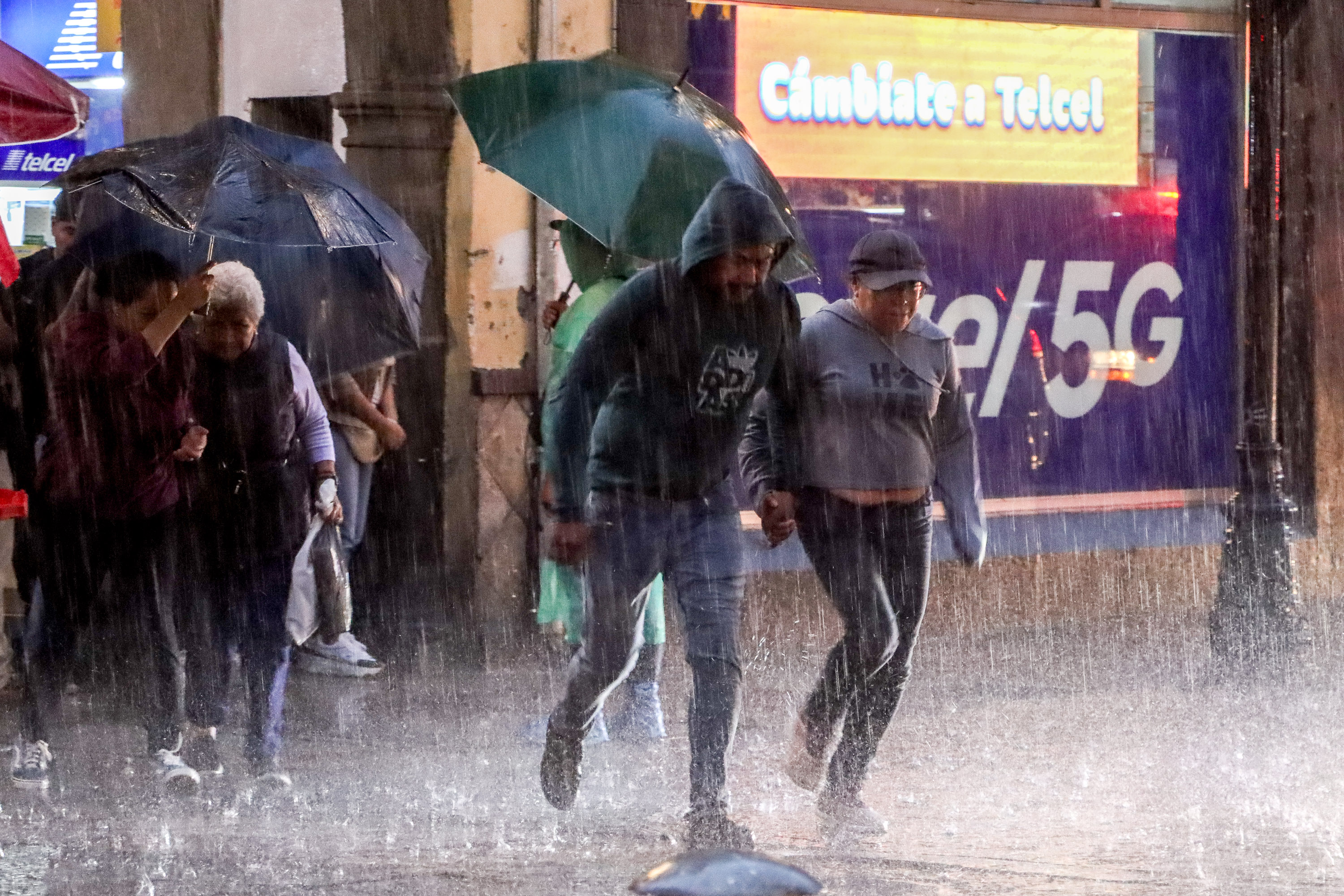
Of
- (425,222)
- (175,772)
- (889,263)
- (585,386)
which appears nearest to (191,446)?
(175,772)

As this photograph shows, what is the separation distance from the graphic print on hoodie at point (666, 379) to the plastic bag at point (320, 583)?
180 cm


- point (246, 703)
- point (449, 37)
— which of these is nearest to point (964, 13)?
point (449, 37)

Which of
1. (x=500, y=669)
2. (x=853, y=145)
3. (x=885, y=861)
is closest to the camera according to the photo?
(x=885, y=861)

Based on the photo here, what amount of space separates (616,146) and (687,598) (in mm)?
1576

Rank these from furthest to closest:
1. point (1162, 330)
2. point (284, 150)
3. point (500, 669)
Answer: point (1162, 330) < point (500, 669) < point (284, 150)

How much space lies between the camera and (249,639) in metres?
6.34

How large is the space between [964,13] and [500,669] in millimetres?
4510

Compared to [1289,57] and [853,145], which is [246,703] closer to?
[853,145]

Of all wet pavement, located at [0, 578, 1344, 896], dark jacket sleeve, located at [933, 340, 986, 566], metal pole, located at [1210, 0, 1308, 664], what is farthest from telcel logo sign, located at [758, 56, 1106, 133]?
dark jacket sleeve, located at [933, 340, 986, 566]

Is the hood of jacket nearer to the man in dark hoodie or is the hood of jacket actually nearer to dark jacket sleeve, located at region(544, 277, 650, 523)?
the man in dark hoodie

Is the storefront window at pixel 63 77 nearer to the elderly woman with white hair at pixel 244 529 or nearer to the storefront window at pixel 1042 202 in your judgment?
the storefront window at pixel 1042 202

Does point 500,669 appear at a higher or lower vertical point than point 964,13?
lower

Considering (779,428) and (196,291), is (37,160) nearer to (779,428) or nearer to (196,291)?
(196,291)

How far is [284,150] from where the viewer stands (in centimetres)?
699
